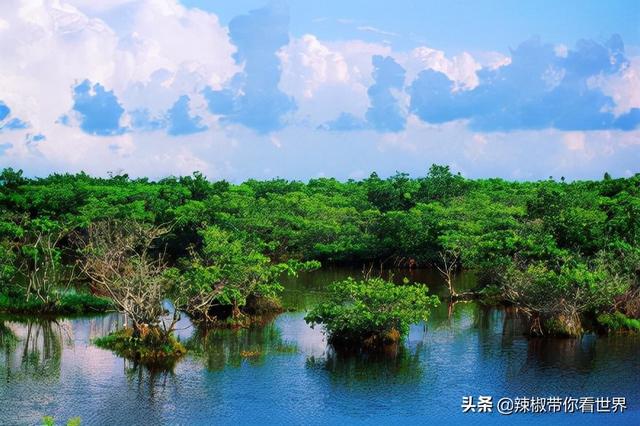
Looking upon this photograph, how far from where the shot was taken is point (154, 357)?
28.6m

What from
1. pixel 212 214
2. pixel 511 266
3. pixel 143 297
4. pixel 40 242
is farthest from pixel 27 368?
pixel 212 214

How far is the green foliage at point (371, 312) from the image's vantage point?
29.1 metres

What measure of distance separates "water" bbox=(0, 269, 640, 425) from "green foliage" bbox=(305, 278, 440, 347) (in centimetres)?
89

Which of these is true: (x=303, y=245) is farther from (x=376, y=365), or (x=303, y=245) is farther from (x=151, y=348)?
(x=376, y=365)

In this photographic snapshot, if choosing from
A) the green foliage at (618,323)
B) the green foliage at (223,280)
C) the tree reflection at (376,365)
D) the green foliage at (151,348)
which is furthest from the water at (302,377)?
the green foliage at (223,280)

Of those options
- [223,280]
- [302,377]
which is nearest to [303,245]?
[223,280]

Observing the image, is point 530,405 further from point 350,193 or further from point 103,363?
point 350,193

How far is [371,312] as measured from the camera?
29.2m

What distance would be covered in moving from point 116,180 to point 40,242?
28.5 m

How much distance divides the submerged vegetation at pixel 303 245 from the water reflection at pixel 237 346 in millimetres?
1097

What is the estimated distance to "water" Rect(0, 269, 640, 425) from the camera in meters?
23.2

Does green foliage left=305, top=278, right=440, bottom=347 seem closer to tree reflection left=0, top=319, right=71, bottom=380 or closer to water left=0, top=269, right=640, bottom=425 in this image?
water left=0, top=269, right=640, bottom=425

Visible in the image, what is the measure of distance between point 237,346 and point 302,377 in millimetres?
4730

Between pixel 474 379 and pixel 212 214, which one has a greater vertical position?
pixel 212 214
